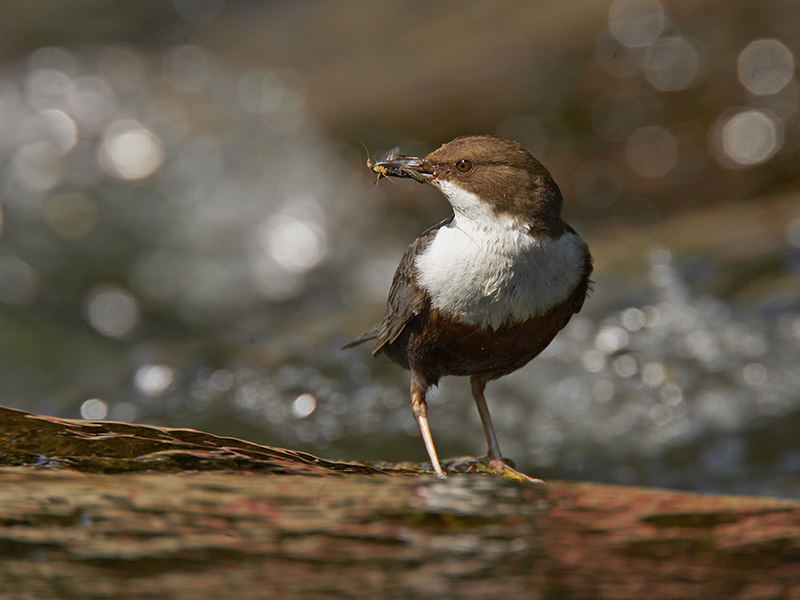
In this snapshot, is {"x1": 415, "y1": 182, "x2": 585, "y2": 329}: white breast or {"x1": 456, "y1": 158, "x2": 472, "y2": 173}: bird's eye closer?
{"x1": 415, "y1": 182, "x2": 585, "y2": 329}: white breast

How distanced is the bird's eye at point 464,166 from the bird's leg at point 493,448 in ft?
2.78

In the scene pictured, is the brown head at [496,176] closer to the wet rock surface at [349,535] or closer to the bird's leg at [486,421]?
the bird's leg at [486,421]

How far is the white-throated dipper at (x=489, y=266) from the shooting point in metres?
3.35

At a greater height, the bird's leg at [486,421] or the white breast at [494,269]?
the white breast at [494,269]

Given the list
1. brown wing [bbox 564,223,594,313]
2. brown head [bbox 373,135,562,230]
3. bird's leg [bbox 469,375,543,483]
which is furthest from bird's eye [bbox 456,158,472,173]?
bird's leg [bbox 469,375,543,483]

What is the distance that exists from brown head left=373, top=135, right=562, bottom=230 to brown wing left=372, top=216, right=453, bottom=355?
199 mm

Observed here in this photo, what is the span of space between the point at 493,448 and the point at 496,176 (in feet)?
3.35

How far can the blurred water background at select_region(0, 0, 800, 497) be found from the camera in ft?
20.8

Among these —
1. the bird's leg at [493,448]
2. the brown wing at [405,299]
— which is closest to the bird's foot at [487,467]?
the bird's leg at [493,448]

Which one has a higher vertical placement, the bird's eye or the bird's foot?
the bird's eye

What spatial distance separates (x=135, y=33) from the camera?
42.2 ft

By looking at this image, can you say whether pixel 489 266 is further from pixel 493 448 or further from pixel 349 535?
pixel 349 535

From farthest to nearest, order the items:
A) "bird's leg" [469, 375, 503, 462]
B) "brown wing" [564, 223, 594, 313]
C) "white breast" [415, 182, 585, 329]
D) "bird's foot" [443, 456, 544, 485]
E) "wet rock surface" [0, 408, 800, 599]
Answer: "bird's leg" [469, 375, 503, 462] → "bird's foot" [443, 456, 544, 485] → "brown wing" [564, 223, 594, 313] → "white breast" [415, 182, 585, 329] → "wet rock surface" [0, 408, 800, 599]

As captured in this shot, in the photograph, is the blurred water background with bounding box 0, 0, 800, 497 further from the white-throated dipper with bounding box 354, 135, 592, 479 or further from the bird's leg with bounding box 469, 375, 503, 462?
the white-throated dipper with bounding box 354, 135, 592, 479
